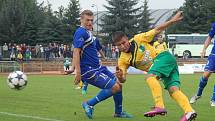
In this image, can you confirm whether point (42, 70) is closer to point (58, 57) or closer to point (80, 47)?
point (58, 57)

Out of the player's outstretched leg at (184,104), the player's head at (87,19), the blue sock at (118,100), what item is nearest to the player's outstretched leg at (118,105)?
the blue sock at (118,100)

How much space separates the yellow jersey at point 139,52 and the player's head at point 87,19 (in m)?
0.86

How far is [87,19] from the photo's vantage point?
1039 cm

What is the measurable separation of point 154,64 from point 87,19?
1582mm

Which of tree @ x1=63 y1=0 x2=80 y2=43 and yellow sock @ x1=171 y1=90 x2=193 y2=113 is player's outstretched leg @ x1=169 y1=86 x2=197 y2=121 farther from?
tree @ x1=63 y1=0 x2=80 y2=43

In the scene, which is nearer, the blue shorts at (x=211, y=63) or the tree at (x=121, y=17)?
the blue shorts at (x=211, y=63)

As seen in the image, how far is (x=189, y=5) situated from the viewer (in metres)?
75.7

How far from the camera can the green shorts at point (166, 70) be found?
32.0 feet

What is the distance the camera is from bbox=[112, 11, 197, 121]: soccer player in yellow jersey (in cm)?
938

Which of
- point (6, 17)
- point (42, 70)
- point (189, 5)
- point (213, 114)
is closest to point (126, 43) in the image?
point (213, 114)

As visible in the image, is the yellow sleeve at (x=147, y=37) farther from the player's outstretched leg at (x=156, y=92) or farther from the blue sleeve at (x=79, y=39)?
the blue sleeve at (x=79, y=39)

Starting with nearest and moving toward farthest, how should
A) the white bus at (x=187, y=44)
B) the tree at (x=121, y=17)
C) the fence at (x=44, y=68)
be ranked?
1. the fence at (x=44, y=68)
2. the white bus at (x=187, y=44)
3. the tree at (x=121, y=17)

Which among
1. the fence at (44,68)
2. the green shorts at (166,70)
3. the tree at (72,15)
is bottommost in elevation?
the fence at (44,68)

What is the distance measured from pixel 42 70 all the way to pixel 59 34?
96.4 feet
